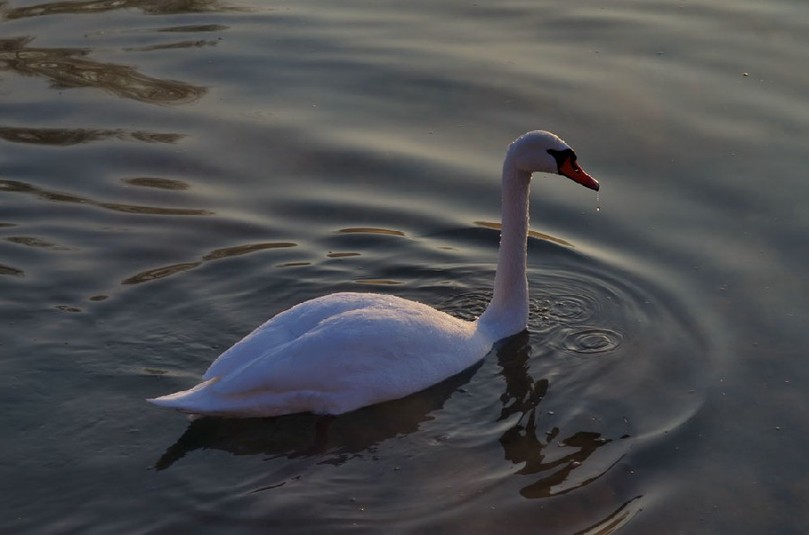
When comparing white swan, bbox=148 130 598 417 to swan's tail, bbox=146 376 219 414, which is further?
white swan, bbox=148 130 598 417

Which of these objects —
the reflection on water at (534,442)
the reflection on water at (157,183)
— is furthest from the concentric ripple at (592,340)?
the reflection on water at (157,183)

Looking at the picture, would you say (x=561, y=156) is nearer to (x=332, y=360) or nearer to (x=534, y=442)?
(x=534, y=442)

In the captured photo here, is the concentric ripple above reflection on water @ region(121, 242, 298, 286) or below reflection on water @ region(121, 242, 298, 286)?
below

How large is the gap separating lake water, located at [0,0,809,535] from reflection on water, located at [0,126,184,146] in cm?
5

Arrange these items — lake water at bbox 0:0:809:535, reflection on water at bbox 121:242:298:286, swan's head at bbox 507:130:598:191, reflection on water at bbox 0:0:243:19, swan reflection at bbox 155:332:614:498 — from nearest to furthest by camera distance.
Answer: lake water at bbox 0:0:809:535 < swan reflection at bbox 155:332:614:498 < swan's head at bbox 507:130:598:191 < reflection on water at bbox 121:242:298:286 < reflection on water at bbox 0:0:243:19

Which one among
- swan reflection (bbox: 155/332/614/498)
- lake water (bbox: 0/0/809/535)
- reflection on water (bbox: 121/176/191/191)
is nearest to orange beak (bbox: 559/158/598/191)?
lake water (bbox: 0/0/809/535)

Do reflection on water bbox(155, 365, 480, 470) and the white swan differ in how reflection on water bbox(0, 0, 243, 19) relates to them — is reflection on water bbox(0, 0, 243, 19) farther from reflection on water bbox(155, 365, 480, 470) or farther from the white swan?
reflection on water bbox(155, 365, 480, 470)

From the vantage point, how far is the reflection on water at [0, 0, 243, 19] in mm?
15016

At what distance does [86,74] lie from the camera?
13539 millimetres

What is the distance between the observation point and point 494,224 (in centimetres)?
1098

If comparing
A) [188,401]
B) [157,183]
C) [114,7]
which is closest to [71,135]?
[157,183]

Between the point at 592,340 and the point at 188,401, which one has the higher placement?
the point at 188,401

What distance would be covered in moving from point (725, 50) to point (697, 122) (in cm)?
167

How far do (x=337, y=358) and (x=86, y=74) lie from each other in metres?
6.35
